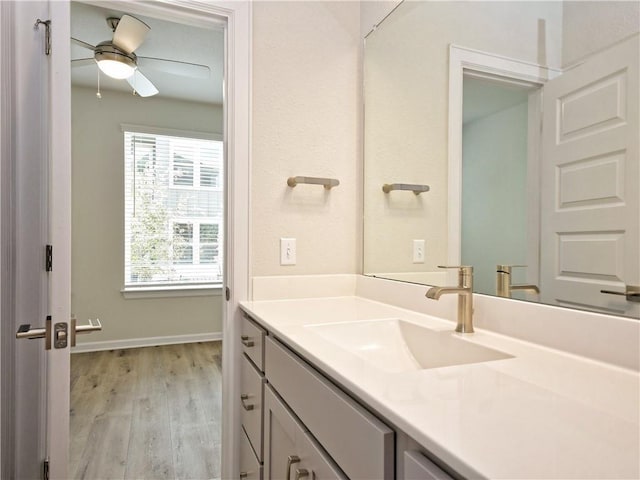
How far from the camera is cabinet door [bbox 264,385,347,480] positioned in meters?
0.78

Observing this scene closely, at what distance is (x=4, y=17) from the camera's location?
1.26 meters

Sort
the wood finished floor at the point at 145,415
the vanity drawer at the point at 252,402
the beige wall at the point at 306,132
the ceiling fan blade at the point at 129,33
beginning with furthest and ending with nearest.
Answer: the ceiling fan blade at the point at 129,33 → the wood finished floor at the point at 145,415 → the beige wall at the point at 306,132 → the vanity drawer at the point at 252,402

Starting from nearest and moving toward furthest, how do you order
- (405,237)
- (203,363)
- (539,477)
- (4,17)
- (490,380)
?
(539,477), (490,380), (4,17), (405,237), (203,363)

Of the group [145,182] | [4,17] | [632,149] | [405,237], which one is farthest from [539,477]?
[145,182]

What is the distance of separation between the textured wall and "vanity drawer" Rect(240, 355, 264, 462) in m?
1.20

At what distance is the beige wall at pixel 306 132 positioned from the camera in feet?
5.25

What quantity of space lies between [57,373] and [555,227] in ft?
4.51

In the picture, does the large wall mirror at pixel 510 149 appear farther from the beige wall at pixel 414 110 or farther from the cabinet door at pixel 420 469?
the cabinet door at pixel 420 469

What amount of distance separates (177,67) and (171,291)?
2.22m

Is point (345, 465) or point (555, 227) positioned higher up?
point (555, 227)

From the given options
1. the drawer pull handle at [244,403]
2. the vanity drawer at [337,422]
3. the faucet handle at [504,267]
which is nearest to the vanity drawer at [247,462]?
the drawer pull handle at [244,403]

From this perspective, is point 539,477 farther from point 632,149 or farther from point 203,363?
point 203,363

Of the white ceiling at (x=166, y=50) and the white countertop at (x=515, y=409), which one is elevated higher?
the white ceiling at (x=166, y=50)

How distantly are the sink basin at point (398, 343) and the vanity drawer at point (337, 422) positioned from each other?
15 centimetres
